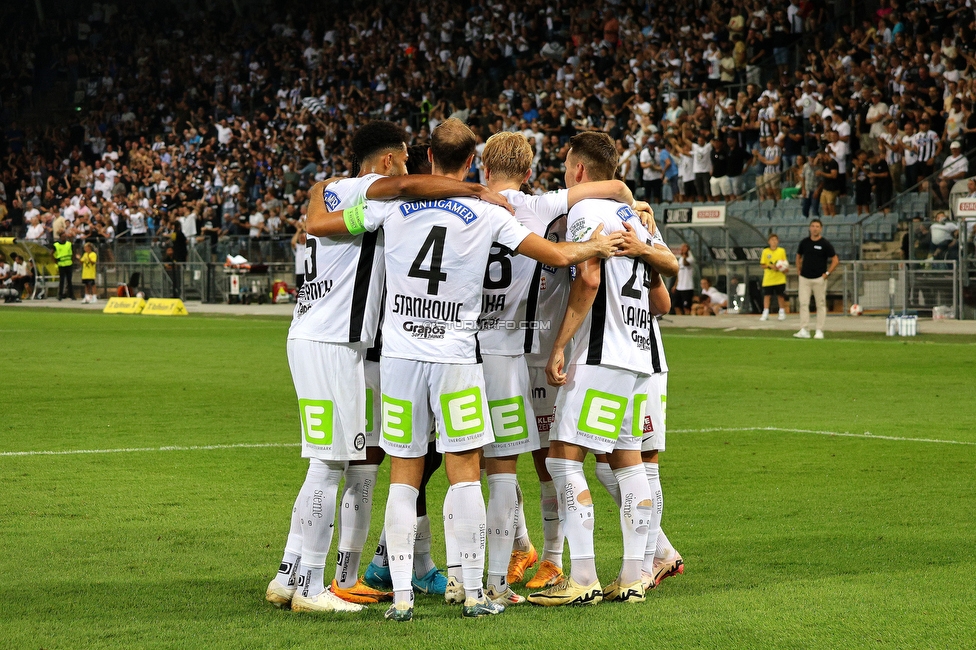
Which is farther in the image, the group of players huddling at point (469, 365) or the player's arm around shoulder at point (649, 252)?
the player's arm around shoulder at point (649, 252)

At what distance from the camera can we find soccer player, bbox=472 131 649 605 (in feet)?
19.4

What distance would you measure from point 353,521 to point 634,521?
1318mm

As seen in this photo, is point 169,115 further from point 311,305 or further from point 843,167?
point 311,305

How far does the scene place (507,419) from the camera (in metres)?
5.93

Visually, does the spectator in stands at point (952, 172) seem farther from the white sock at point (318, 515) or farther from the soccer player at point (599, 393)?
the white sock at point (318, 515)

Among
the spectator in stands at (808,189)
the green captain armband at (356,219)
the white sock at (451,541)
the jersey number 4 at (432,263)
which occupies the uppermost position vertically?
the spectator in stands at (808,189)

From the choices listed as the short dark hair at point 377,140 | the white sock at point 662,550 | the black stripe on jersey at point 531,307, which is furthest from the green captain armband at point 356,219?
the white sock at point 662,550

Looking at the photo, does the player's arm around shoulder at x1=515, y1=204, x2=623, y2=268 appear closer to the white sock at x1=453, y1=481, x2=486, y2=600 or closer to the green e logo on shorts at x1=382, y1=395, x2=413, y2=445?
the green e logo on shorts at x1=382, y1=395, x2=413, y2=445

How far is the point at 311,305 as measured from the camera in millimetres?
5945

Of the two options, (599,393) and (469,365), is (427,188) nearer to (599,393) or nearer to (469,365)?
(469,365)

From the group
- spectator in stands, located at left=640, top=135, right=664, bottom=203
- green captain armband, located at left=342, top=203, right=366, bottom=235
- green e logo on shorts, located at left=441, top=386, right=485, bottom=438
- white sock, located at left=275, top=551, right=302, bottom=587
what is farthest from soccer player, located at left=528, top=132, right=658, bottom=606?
spectator in stands, located at left=640, top=135, right=664, bottom=203

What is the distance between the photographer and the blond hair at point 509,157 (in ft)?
19.9

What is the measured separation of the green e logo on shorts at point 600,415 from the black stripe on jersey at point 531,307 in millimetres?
433

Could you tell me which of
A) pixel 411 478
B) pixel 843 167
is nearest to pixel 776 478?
pixel 411 478
